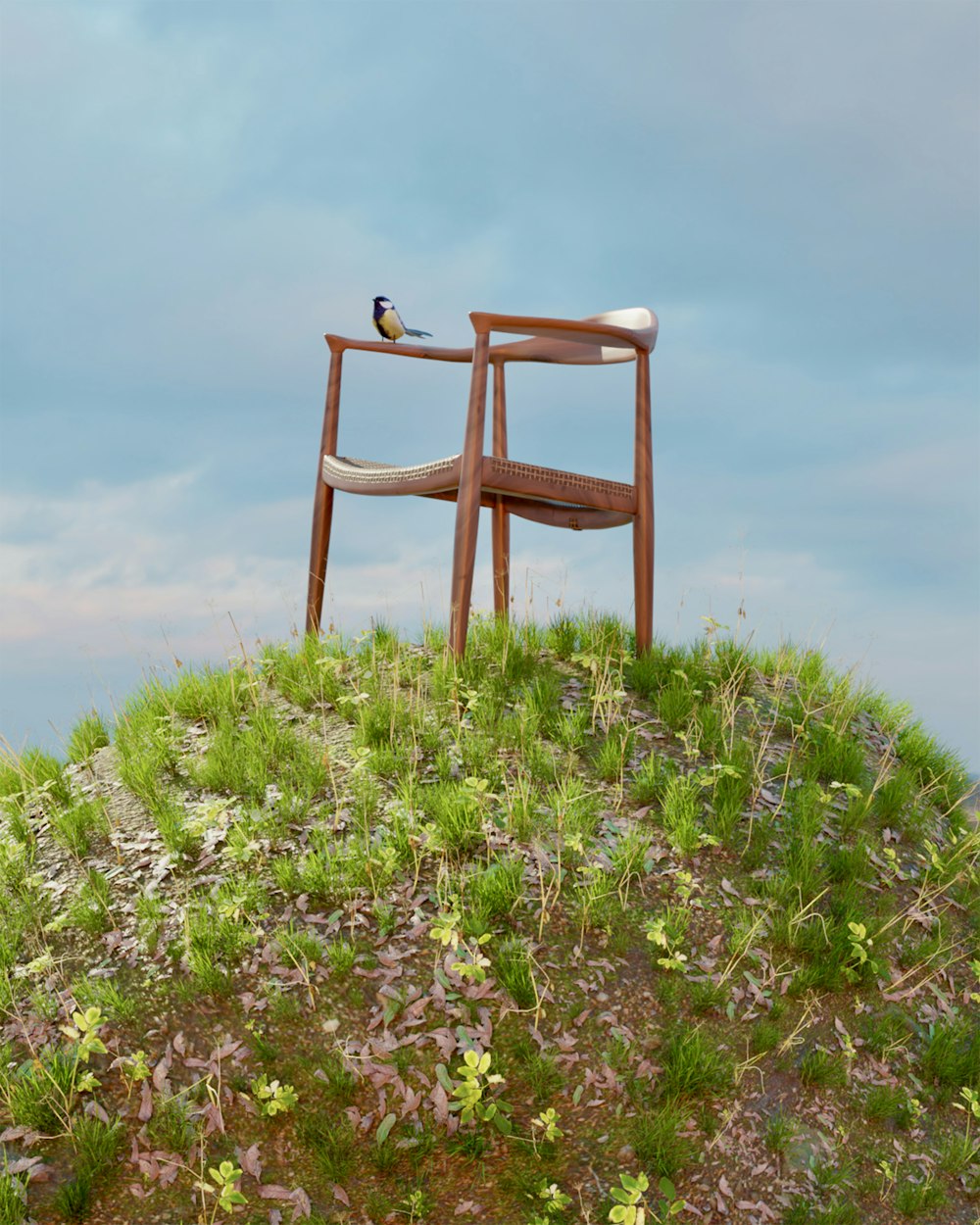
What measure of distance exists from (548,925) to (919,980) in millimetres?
1419

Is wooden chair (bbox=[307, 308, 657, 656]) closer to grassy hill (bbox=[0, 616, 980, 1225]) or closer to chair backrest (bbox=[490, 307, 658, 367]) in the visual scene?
chair backrest (bbox=[490, 307, 658, 367])

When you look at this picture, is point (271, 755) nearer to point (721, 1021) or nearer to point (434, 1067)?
point (434, 1067)

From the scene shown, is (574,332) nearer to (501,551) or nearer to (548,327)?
(548,327)

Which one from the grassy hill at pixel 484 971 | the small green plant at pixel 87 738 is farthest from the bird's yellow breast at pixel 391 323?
the small green plant at pixel 87 738

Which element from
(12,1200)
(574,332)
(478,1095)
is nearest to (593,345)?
(574,332)

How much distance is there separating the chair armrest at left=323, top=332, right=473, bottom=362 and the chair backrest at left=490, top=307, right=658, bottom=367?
0.20 meters

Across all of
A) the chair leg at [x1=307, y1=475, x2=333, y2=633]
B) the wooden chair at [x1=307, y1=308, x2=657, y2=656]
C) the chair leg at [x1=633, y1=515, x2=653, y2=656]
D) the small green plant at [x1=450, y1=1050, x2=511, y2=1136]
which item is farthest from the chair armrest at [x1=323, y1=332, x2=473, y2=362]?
the small green plant at [x1=450, y1=1050, x2=511, y2=1136]

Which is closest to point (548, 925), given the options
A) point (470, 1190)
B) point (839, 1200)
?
point (470, 1190)

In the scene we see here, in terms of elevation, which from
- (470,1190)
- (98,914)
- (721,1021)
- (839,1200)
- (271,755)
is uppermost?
(271,755)

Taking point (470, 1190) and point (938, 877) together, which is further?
point (938, 877)

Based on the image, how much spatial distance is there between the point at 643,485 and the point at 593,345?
32.2 inches

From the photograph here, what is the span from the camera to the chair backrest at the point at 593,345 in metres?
4.41

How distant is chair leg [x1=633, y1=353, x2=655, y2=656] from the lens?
455 centimetres

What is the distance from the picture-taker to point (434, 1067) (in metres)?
2.61
